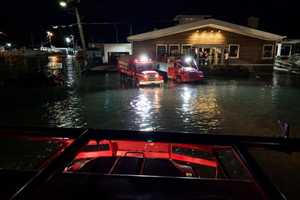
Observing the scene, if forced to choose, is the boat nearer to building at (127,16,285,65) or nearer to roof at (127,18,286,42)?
building at (127,16,285,65)

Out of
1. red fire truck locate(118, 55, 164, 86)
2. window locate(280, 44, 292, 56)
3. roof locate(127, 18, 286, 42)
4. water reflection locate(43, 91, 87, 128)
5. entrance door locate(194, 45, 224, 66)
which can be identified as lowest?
water reflection locate(43, 91, 87, 128)

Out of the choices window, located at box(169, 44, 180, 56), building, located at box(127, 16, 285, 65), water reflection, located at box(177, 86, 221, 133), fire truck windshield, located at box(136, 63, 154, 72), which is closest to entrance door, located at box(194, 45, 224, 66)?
building, located at box(127, 16, 285, 65)

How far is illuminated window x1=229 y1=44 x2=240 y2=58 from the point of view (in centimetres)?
3183

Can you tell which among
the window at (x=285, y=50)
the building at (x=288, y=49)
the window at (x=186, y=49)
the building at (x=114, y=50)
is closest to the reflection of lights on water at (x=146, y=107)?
the window at (x=186, y=49)

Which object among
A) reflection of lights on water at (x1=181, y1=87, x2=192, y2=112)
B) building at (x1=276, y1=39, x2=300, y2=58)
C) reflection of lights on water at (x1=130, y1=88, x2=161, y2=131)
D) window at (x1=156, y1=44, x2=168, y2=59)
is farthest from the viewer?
building at (x1=276, y1=39, x2=300, y2=58)

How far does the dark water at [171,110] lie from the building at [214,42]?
13.3m

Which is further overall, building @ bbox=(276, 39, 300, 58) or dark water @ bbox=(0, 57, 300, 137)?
building @ bbox=(276, 39, 300, 58)

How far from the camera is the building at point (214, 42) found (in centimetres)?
3084

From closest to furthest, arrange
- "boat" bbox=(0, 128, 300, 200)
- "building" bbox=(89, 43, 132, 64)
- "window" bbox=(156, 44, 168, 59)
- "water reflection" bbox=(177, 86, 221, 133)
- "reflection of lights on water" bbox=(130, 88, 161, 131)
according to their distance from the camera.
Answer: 1. "boat" bbox=(0, 128, 300, 200)
2. "water reflection" bbox=(177, 86, 221, 133)
3. "reflection of lights on water" bbox=(130, 88, 161, 131)
4. "window" bbox=(156, 44, 168, 59)
5. "building" bbox=(89, 43, 132, 64)

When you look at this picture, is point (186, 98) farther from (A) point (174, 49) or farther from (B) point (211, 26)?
(B) point (211, 26)

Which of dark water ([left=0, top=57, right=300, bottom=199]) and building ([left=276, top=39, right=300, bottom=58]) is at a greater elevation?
building ([left=276, top=39, right=300, bottom=58])

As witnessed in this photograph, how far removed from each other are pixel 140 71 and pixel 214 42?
538 inches

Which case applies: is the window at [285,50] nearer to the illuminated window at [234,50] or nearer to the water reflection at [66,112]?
the illuminated window at [234,50]

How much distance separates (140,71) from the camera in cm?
2147
